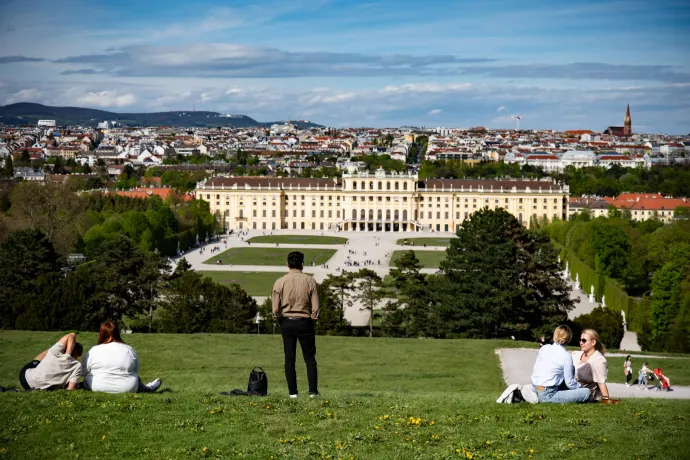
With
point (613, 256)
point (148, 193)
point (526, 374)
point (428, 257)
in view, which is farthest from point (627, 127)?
point (526, 374)

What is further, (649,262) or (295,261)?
(649,262)

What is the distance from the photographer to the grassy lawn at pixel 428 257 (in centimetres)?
4766

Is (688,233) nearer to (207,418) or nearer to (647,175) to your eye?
(207,418)

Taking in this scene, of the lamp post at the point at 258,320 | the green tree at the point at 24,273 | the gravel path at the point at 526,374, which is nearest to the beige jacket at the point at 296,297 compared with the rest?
the gravel path at the point at 526,374

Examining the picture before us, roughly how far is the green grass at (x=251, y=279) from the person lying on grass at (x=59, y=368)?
27.2 m

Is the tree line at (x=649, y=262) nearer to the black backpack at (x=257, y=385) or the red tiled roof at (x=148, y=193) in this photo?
the black backpack at (x=257, y=385)

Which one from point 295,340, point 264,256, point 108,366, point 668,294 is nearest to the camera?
point 108,366

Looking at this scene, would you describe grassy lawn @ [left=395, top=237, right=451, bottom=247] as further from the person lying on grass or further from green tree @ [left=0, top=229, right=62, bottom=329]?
the person lying on grass

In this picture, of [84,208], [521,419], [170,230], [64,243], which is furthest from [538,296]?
[84,208]

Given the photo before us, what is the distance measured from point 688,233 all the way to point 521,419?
35365 mm

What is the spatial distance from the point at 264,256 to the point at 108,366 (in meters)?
44.3

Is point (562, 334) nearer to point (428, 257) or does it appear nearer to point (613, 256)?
point (613, 256)

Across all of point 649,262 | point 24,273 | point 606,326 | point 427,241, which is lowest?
point 427,241

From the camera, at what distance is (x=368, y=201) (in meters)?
76.5
